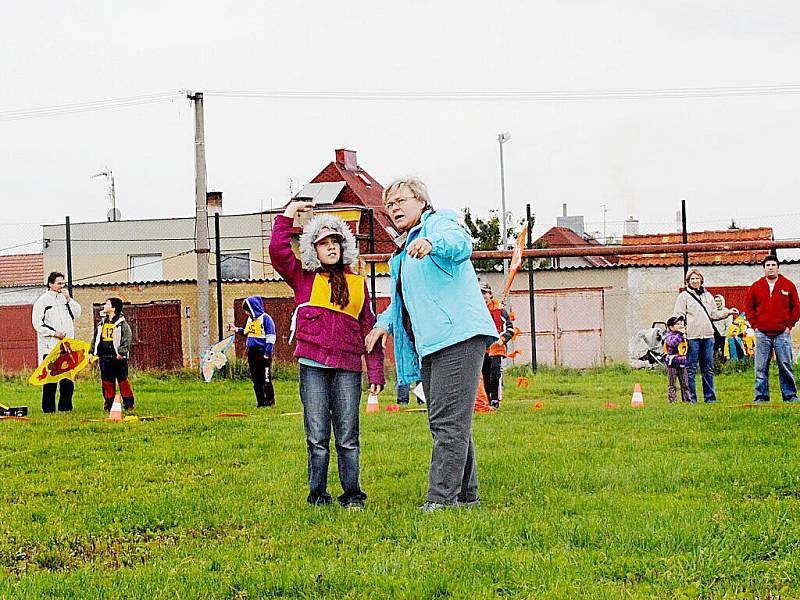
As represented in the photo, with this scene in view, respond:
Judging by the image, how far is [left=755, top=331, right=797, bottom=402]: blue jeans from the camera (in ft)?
46.8

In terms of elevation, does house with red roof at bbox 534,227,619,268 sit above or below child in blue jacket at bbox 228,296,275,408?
above

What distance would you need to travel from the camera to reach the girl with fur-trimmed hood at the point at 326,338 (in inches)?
279

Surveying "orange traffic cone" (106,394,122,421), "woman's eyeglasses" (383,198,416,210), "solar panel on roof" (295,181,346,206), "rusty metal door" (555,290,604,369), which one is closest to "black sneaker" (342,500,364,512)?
"woman's eyeglasses" (383,198,416,210)

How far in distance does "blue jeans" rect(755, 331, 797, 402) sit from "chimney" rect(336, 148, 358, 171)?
4194cm

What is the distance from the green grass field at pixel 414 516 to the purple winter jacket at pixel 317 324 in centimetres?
96

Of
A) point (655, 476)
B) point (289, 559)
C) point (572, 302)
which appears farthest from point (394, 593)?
point (572, 302)

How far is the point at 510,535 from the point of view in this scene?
5789mm

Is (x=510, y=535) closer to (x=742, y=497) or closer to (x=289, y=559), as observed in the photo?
(x=289, y=559)

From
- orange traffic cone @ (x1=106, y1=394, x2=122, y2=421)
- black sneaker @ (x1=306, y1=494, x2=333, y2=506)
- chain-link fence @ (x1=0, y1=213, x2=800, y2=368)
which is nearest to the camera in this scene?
black sneaker @ (x1=306, y1=494, x2=333, y2=506)

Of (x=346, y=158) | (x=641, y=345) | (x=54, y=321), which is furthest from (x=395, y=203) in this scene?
(x=346, y=158)

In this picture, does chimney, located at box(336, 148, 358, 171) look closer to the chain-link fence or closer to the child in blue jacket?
the chain-link fence

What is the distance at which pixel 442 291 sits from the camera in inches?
263

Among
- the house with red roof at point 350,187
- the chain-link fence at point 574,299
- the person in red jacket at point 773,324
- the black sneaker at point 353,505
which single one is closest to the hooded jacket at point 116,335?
the person in red jacket at point 773,324

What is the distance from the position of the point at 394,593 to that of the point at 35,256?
166ft
